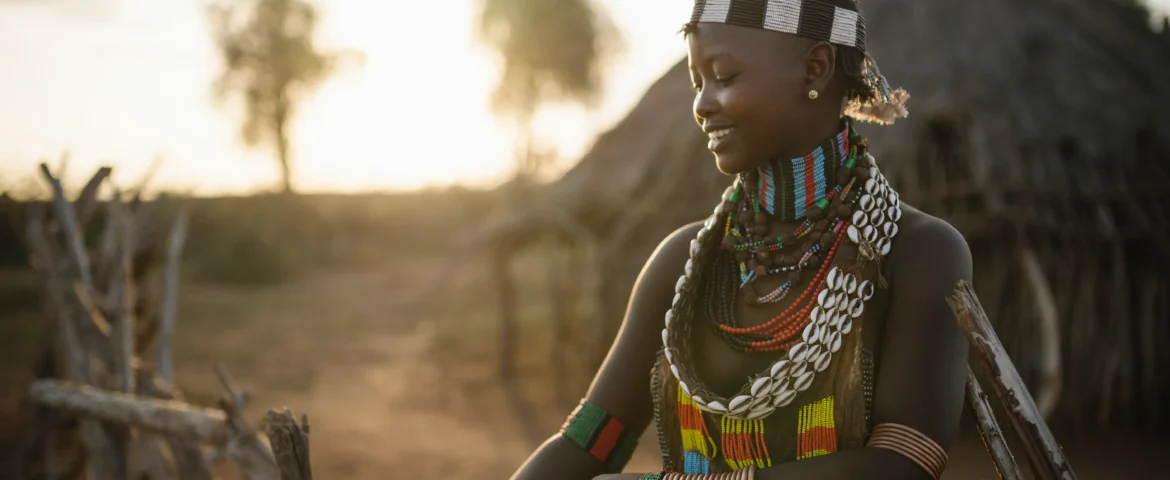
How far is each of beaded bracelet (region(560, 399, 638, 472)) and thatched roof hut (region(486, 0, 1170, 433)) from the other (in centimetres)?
631

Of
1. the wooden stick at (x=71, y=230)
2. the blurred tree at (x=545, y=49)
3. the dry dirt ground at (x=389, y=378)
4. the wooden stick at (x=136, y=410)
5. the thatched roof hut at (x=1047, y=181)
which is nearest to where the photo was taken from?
the wooden stick at (x=136, y=410)

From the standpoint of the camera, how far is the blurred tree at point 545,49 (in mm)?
25234

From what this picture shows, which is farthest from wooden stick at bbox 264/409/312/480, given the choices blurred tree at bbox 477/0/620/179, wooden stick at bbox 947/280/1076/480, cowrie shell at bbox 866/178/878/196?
blurred tree at bbox 477/0/620/179

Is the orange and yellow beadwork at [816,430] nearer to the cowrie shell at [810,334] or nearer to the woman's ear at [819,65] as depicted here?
the cowrie shell at [810,334]

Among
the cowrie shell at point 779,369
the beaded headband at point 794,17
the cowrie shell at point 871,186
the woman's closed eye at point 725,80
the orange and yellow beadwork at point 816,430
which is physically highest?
the beaded headband at point 794,17

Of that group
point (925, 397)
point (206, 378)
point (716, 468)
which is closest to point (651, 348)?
point (716, 468)

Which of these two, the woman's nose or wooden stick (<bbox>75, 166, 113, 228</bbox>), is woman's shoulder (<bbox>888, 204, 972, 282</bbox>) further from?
wooden stick (<bbox>75, 166, 113, 228</bbox>)

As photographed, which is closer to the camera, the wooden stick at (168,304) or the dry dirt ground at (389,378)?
the wooden stick at (168,304)

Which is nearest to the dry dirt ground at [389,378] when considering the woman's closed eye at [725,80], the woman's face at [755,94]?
the woman's face at [755,94]

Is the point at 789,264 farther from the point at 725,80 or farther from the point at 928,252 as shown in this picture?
A: the point at 725,80

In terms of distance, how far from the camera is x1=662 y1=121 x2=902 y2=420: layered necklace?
5.10ft

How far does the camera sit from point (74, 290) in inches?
193

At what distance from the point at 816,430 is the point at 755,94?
66 cm

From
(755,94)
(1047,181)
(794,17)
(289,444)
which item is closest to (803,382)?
(755,94)
